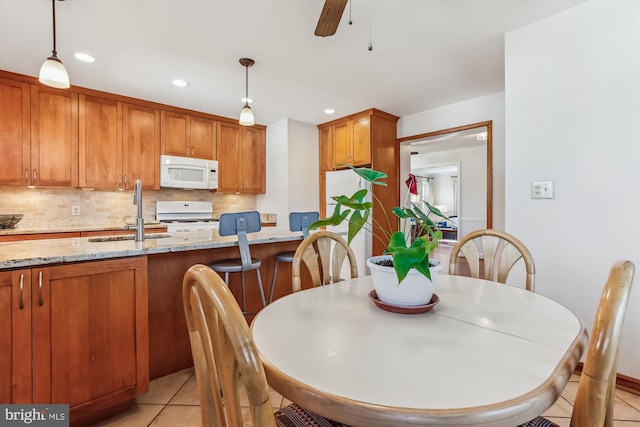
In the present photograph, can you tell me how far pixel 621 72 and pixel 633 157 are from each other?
50 centimetres

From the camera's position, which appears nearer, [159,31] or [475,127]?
[159,31]

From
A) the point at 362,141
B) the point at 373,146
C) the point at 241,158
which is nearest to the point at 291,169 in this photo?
the point at 241,158

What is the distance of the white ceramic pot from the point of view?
94cm

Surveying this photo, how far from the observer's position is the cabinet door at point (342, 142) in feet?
13.6

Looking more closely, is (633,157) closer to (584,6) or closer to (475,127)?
(584,6)

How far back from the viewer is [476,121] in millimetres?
A: 3432

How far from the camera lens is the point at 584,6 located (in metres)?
1.88

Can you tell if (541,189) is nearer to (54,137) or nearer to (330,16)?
(330,16)

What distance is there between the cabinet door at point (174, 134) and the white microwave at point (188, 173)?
0.36 feet

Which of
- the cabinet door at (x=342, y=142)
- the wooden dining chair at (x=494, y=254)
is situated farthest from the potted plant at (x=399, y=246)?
the cabinet door at (x=342, y=142)

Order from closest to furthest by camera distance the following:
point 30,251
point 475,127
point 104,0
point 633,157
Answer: point 30,251 < point 633,157 < point 104,0 < point 475,127

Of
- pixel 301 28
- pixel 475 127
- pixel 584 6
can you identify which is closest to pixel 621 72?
pixel 584 6

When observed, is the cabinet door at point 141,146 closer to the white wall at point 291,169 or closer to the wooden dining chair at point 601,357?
the white wall at point 291,169

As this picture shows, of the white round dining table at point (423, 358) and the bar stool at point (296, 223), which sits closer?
the white round dining table at point (423, 358)
